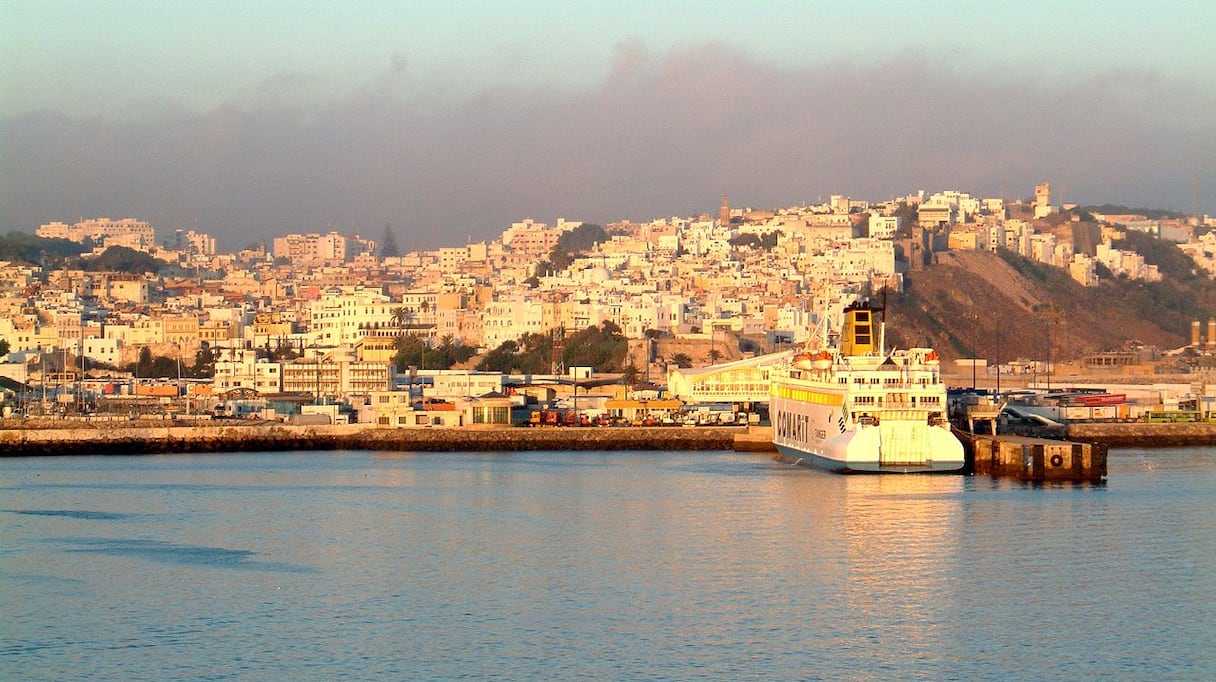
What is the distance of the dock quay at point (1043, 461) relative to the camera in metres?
33.9

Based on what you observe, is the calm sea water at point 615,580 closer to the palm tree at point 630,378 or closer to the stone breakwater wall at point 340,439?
the stone breakwater wall at point 340,439

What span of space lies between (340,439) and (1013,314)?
4990cm

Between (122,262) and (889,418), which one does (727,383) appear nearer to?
(889,418)

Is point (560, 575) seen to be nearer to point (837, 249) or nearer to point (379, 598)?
point (379, 598)

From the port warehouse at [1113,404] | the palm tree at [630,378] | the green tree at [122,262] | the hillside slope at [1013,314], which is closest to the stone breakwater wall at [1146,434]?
the port warehouse at [1113,404]

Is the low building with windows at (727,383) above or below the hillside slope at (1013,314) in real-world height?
below

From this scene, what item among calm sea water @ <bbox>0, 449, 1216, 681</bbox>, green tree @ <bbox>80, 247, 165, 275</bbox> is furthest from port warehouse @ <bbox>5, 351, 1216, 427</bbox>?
green tree @ <bbox>80, 247, 165, 275</bbox>

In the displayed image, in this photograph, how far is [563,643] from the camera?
60.8ft

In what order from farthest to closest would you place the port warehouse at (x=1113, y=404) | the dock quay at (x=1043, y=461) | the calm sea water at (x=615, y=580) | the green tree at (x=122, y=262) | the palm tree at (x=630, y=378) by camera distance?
1. the green tree at (x=122, y=262)
2. the palm tree at (x=630, y=378)
3. the port warehouse at (x=1113, y=404)
4. the dock quay at (x=1043, y=461)
5. the calm sea water at (x=615, y=580)

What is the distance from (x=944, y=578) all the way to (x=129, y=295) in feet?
284

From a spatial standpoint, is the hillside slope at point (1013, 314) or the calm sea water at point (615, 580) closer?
the calm sea water at point (615, 580)

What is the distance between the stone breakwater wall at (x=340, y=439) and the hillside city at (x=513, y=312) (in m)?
1.72

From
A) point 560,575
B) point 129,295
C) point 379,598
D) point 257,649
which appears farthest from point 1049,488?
point 129,295

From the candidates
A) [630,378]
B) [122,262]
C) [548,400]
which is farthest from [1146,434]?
[122,262]
